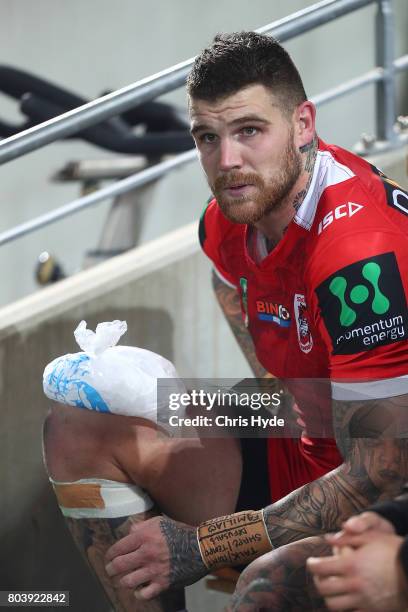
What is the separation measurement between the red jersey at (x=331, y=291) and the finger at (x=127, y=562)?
29 centimetres

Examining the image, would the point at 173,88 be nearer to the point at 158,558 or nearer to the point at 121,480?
the point at 121,480

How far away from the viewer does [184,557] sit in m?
1.64

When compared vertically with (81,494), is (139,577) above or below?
below

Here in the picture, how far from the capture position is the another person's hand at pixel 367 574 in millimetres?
1192

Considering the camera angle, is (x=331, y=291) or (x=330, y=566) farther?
(x=331, y=291)

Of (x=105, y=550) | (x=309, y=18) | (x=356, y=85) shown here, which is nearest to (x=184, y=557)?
(x=105, y=550)

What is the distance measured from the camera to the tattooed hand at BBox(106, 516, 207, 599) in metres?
1.64

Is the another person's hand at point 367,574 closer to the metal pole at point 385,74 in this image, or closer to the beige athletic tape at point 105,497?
the beige athletic tape at point 105,497

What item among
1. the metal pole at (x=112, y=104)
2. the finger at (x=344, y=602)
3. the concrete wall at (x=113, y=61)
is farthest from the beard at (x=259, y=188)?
the concrete wall at (x=113, y=61)

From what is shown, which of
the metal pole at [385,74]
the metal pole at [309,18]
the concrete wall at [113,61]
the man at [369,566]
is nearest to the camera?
the man at [369,566]

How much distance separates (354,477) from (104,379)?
47 cm

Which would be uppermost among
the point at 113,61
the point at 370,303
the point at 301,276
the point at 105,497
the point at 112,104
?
the point at 113,61

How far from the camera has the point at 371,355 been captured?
1517 millimetres

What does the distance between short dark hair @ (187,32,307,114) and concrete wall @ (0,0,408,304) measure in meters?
2.94
